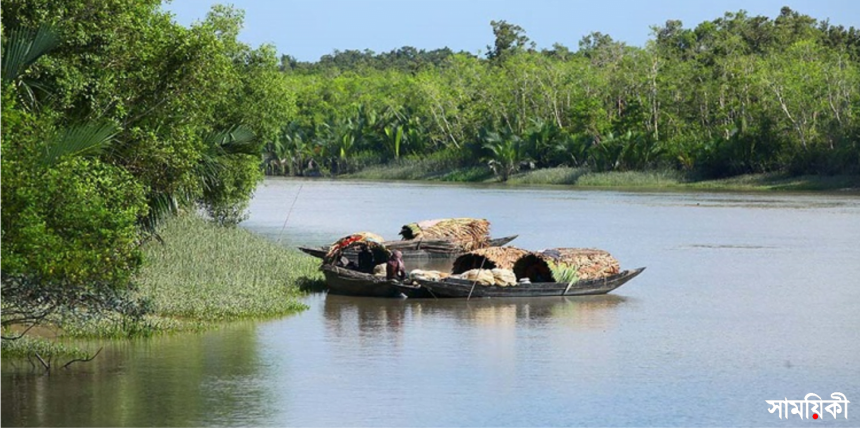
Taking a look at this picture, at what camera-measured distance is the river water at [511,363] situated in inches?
575

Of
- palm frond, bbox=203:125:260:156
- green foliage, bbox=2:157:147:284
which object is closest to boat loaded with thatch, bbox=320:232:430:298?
palm frond, bbox=203:125:260:156

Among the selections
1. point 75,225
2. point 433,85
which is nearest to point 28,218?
point 75,225

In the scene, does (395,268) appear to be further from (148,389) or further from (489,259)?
(148,389)

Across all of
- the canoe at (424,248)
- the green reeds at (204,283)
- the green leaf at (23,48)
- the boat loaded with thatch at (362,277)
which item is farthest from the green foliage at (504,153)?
the green leaf at (23,48)

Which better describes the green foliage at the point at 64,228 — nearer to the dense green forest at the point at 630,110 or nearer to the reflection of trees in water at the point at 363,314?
the reflection of trees in water at the point at 363,314

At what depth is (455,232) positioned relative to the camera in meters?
33.0

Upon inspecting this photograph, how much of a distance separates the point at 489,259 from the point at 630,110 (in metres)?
52.1

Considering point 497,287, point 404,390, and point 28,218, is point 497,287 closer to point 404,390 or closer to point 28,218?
point 404,390

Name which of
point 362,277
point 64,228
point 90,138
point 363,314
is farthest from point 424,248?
point 64,228

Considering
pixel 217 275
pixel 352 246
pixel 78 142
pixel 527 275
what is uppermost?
pixel 78 142

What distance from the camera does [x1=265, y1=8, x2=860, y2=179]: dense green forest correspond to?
67062mm

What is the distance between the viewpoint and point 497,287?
23.5 metres

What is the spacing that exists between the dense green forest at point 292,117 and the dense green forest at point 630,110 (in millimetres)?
147

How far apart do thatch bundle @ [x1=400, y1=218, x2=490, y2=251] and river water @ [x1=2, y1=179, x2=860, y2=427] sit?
3.66 metres
